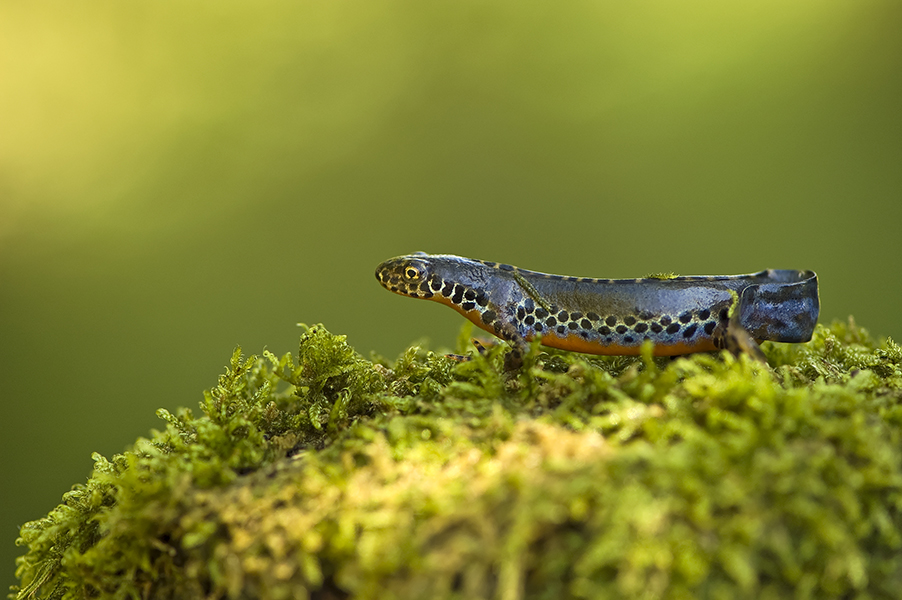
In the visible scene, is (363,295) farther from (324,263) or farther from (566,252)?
(566,252)

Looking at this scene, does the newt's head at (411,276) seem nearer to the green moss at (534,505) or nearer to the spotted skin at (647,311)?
the spotted skin at (647,311)

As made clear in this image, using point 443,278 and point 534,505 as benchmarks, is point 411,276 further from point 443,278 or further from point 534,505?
point 534,505

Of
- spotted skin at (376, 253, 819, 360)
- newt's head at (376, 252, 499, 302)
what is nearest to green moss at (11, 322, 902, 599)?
spotted skin at (376, 253, 819, 360)

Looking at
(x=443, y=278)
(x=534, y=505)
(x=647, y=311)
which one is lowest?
(x=534, y=505)

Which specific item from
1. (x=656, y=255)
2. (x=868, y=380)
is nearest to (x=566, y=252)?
(x=656, y=255)

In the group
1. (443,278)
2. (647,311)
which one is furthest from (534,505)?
(443,278)

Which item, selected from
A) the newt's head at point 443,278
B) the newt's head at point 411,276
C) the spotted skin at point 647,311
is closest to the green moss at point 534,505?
the spotted skin at point 647,311
